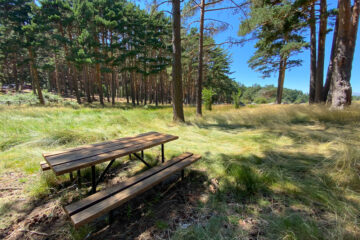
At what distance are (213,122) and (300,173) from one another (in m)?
4.38

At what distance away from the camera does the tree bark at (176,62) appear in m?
5.16

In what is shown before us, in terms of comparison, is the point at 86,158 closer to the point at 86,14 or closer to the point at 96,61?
the point at 96,61

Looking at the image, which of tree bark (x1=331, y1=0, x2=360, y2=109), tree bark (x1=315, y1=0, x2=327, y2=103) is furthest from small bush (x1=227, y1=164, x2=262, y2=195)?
tree bark (x1=315, y1=0, x2=327, y2=103)

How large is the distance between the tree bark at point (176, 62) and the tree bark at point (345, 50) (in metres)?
5.60

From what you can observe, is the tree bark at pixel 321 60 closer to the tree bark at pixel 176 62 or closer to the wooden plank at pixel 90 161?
the tree bark at pixel 176 62

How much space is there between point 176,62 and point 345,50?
596 cm

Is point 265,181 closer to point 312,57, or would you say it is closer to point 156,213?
point 156,213

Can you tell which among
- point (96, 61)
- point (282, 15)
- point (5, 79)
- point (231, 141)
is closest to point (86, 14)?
point (96, 61)

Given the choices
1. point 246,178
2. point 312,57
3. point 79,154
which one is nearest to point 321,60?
point 312,57

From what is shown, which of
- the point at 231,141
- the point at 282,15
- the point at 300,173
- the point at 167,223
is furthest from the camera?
the point at 282,15

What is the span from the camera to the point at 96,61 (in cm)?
1396

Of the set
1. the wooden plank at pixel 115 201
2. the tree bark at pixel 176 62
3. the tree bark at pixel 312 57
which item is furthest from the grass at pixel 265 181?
the tree bark at pixel 312 57

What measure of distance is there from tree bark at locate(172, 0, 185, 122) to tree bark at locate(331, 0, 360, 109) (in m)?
5.60

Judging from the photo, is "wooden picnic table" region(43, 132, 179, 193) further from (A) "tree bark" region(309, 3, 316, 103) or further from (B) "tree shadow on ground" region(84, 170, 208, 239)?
(A) "tree bark" region(309, 3, 316, 103)
